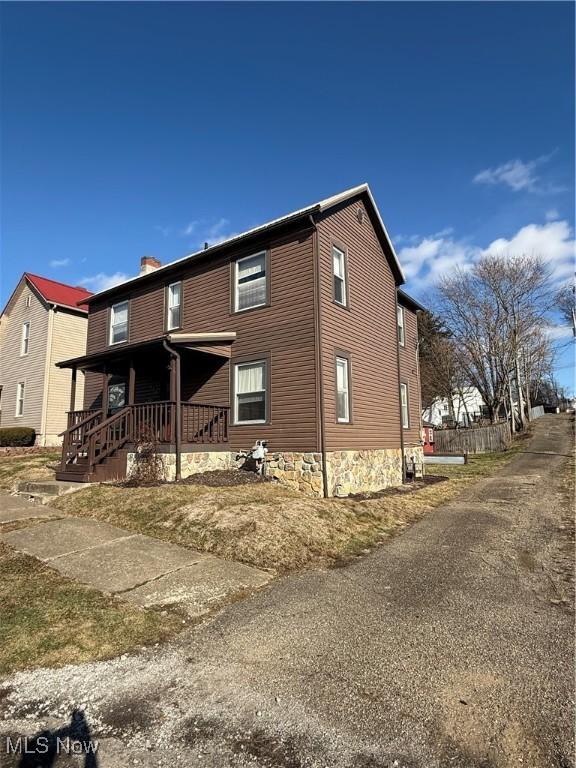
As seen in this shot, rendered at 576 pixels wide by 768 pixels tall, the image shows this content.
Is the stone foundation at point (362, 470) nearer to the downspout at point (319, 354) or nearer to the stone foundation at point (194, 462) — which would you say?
the downspout at point (319, 354)

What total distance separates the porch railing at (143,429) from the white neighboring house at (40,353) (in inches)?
428

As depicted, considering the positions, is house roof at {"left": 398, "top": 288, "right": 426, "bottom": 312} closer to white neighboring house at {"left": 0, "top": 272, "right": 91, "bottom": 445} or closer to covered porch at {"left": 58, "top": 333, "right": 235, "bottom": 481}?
covered porch at {"left": 58, "top": 333, "right": 235, "bottom": 481}

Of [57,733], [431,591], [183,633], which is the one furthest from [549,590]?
[57,733]

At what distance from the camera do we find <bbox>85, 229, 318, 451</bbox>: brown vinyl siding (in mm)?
11078

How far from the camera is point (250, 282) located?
12.6 m

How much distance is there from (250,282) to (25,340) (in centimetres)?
1739

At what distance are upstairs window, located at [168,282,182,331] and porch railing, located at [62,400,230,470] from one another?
3.23 meters

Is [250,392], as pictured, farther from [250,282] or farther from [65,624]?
[65,624]

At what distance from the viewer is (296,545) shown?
6656 mm

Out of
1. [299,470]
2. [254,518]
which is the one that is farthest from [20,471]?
[254,518]

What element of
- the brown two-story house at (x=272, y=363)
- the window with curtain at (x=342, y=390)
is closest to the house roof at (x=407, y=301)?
the brown two-story house at (x=272, y=363)

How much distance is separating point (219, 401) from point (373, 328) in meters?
5.33

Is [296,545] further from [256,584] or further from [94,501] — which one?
[94,501]

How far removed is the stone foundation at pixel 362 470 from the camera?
430 inches
